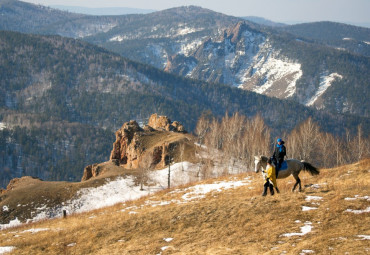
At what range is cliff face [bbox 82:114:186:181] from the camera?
8612 centimetres

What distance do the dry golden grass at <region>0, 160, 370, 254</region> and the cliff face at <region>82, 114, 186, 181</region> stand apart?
58.2 m

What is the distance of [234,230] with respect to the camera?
20.1m

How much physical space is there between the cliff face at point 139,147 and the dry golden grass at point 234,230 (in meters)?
58.2

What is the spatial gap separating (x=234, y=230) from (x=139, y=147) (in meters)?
73.8

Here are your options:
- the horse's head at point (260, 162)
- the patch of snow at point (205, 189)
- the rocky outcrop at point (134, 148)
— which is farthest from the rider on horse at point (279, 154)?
the rocky outcrop at point (134, 148)

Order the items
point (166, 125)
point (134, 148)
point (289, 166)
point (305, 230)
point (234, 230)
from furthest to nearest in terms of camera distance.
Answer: point (166, 125), point (134, 148), point (289, 166), point (234, 230), point (305, 230)

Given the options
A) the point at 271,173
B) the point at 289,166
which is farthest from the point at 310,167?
the point at 271,173

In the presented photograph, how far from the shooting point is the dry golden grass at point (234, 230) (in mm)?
16859

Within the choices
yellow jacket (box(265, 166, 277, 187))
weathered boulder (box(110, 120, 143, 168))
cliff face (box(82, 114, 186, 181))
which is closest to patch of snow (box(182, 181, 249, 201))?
yellow jacket (box(265, 166, 277, 187))

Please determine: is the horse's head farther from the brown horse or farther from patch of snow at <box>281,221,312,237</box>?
patch of snow at <box>281,221,312,237</box>

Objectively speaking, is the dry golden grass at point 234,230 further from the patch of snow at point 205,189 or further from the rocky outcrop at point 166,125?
the rocky outcrop at point 166,125

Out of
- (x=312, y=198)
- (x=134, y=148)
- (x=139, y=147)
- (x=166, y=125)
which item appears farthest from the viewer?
(x=166, y=125)

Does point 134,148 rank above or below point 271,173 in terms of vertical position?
below

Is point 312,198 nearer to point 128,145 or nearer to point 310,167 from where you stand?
point 310,167
